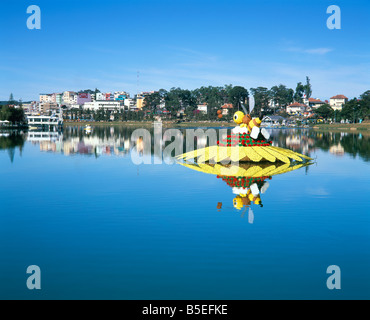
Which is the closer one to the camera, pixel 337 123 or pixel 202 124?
pixel 337 123

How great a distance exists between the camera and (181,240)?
33.9 feet

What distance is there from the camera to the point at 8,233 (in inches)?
435

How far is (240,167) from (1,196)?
12068 mm

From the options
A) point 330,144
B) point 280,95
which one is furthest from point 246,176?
point 280,95

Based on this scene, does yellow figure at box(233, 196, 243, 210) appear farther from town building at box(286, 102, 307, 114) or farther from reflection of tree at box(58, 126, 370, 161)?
town building at box(286, 102, 307, 114)

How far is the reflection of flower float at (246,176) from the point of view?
14977 mm

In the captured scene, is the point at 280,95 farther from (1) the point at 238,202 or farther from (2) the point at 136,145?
(1) the point at 238,202

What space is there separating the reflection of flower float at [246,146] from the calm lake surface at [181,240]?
4926mm

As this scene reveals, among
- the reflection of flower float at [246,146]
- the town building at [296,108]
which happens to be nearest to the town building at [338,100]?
the town building at [296,108]

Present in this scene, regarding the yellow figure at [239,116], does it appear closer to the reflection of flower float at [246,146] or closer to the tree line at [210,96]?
the reflection of flower float at [246,146]

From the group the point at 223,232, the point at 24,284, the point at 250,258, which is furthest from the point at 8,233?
the point at 250,258

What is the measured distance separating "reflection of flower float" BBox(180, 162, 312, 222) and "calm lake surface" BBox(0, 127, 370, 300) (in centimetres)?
34

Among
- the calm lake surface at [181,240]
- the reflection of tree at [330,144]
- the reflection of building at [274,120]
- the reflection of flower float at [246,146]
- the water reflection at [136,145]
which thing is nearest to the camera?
the calm lake surface at [181,240]

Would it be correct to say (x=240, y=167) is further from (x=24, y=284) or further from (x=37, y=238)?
(x=24, y=284)
